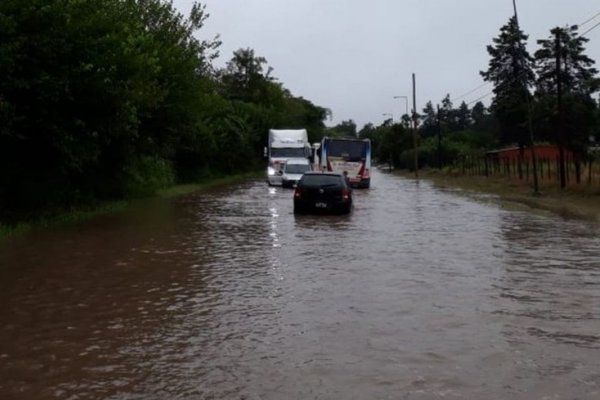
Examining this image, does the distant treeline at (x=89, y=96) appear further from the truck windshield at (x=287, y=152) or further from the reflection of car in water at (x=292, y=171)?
the truck windshield at (x=287, y=152)

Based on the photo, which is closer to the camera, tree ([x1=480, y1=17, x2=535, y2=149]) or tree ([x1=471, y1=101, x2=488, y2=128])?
tree ([x1=480, y1=17, x2=535, y2=149])

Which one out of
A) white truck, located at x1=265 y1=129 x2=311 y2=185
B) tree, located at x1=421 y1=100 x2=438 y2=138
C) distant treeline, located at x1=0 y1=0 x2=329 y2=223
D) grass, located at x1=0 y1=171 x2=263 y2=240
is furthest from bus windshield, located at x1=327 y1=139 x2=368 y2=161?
tree, located at x1=421 y1=100 x2=438 y2=138

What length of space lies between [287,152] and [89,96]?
29.7 meters

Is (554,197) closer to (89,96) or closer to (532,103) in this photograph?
(89,96)

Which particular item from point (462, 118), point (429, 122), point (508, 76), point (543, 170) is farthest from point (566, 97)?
point (462, 118)

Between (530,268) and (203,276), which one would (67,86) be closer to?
(203,276)

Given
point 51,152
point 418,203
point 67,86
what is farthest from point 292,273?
point 418,203

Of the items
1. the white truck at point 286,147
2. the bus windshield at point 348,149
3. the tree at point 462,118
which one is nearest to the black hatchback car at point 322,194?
the bus windshield at point 348,149

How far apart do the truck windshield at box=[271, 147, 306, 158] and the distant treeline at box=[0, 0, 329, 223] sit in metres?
13.1

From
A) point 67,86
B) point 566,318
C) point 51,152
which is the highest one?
Answer: point 67,86

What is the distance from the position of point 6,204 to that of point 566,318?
59.7ft

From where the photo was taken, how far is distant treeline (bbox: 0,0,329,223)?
17.9 metres

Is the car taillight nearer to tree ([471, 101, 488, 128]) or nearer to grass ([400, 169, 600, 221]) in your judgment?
grass ([400, 169, 600, 221])

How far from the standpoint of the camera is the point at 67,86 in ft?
60.4
